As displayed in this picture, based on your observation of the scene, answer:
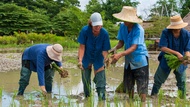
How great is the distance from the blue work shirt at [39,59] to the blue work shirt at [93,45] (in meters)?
0.49

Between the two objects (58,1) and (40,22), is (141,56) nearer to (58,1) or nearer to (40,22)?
(40,22)

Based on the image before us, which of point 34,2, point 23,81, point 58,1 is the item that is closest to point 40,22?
point 34,2

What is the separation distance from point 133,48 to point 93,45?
658mm

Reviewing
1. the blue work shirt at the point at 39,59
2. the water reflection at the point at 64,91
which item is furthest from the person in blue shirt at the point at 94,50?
the blue work shirt at the point at 39,59

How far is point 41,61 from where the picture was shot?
4727 millimetres

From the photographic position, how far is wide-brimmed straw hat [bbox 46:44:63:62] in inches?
185

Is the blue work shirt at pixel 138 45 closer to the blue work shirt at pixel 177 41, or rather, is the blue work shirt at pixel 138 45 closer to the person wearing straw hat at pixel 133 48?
the person wearing straw hat at pixel 133 48

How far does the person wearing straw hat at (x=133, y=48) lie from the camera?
14.5 feet

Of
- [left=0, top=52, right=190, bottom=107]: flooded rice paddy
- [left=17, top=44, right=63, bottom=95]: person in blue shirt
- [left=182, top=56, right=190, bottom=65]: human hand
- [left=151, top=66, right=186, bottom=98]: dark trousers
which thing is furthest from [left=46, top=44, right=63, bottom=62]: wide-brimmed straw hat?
[left=182, top=56, right=190, bottom=65]: human hand

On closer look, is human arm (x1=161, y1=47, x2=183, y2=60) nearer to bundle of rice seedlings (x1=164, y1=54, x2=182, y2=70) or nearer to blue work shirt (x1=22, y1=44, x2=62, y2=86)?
bundle of rice seedlings (x1=164, y1=54, x2=182, y2=70)

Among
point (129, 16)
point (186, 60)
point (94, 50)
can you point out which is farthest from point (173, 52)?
point (94, 50)

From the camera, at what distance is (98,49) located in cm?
475

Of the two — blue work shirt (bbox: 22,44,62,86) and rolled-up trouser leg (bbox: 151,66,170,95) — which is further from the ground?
blue work shirt (bbox: 22,44,62,86)

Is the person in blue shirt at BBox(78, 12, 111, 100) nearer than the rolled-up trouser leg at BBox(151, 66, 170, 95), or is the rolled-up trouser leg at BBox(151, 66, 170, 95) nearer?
the person in blue shirt at BBox(78, 12, 111, 100)
